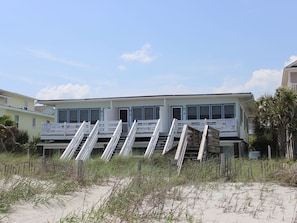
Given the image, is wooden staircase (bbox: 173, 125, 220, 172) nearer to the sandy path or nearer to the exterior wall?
the sandy path

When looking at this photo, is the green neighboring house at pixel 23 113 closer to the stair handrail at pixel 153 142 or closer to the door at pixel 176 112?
the door at pixel 176 112

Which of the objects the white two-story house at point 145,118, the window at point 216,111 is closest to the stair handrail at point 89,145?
the white two-story house at point 145,118

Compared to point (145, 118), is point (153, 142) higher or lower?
lower

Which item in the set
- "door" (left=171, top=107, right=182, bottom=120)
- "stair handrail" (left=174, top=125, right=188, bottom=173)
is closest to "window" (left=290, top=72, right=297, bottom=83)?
"door" (left=171, top=107, right=182, bottom=120)

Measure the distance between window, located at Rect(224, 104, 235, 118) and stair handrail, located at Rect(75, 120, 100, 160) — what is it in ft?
30.9

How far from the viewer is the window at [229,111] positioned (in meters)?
32.4

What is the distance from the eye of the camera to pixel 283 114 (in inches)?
1216

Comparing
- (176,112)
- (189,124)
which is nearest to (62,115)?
Answer: (176,112)

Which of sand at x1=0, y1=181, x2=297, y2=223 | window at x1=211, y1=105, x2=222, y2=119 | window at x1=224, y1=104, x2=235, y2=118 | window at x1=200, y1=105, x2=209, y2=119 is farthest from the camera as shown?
window at x1=200, y1=105, x2=209, y2=119

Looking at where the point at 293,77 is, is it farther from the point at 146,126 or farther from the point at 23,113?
the point at 23,113

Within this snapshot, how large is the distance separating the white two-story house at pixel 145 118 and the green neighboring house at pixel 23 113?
12.4 meters

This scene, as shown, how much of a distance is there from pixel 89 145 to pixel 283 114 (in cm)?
1345

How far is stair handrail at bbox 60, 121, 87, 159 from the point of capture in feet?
88.5

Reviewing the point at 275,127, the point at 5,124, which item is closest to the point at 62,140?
the point at 5,124
